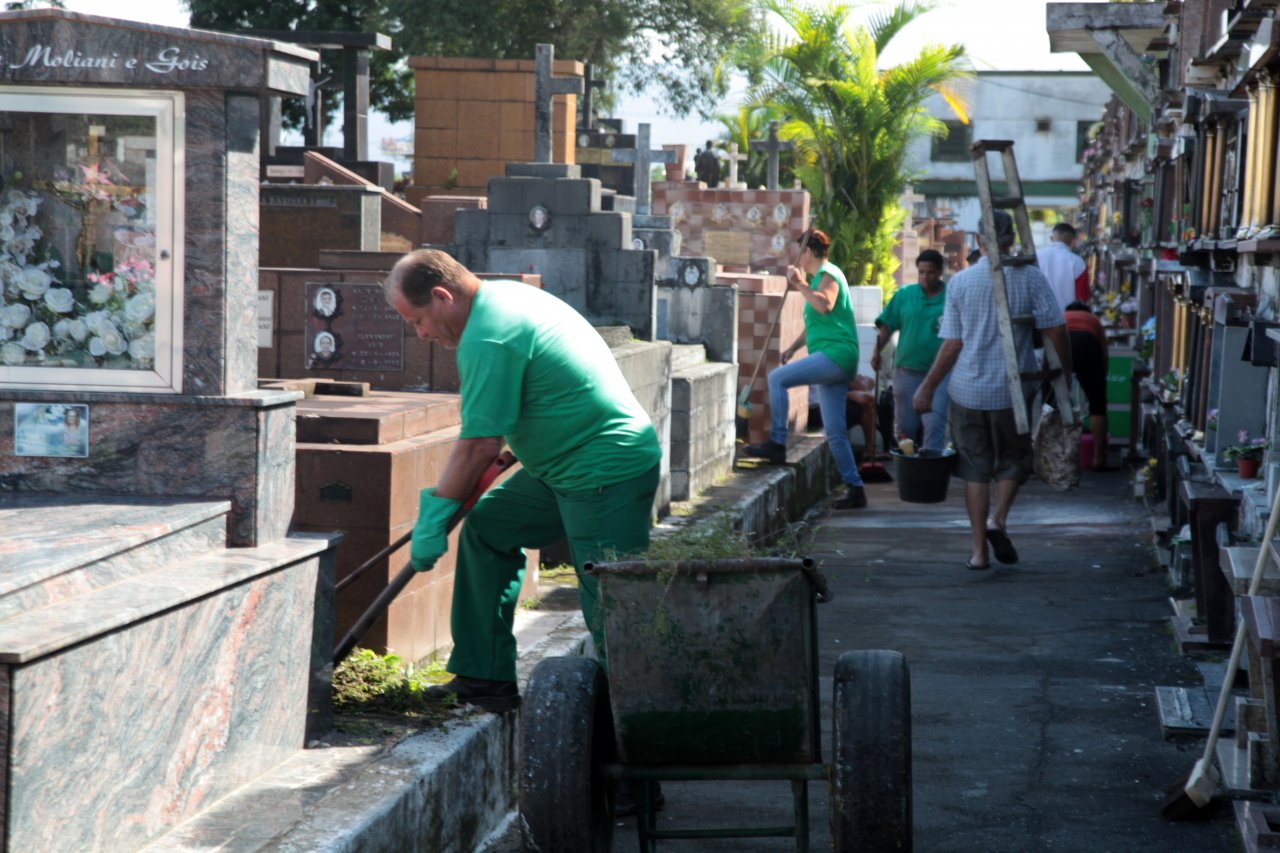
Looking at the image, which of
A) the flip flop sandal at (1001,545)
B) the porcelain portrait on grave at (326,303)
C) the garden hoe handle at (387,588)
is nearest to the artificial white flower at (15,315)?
the garden hoe handle at (387,588)

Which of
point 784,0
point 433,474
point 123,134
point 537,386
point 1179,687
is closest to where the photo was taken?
point 123,134

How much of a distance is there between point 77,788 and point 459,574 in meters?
1.65

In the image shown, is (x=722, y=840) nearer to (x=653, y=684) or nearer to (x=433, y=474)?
(x=653, y=684)

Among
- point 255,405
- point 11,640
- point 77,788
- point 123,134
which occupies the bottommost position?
point 77,788

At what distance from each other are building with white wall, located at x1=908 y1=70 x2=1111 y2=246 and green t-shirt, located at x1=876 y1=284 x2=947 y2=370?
43.7 m

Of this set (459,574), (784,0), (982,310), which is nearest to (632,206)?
(982,310)

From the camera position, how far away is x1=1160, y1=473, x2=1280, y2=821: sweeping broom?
479cm

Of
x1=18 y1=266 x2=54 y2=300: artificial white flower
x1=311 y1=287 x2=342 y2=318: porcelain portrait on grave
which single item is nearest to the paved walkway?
x1=18 y1=266 x2=54 y2=300: artificial white flower

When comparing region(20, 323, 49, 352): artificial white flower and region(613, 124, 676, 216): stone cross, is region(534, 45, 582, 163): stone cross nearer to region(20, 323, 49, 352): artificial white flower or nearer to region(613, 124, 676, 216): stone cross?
region(613, 124, 676, 216): stone cross

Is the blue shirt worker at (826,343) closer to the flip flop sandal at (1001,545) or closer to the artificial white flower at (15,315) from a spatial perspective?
the flip flop sandal at (1001,545)

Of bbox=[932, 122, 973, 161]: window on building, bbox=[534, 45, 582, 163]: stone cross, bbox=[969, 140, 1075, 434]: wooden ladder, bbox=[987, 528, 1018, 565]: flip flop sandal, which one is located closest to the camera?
bbox=[969, 140, 1075, 434]: wooden ladder

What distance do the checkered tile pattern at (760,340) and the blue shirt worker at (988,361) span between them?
364cm

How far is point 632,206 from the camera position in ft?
49.2

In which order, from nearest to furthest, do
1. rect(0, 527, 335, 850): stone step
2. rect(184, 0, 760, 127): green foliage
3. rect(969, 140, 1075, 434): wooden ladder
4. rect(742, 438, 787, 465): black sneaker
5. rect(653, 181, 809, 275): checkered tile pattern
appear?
1. rect(0, 527, 335, 850): stone step
2. rect(969, 140, 1075, 434): wooden ladder
3. rect(742, 438, 787, 465): black sneaker
4. rect(653, 181, 809, 275): checkered tile pattern
5. rect(184, 0, 760, 127): green foliage
